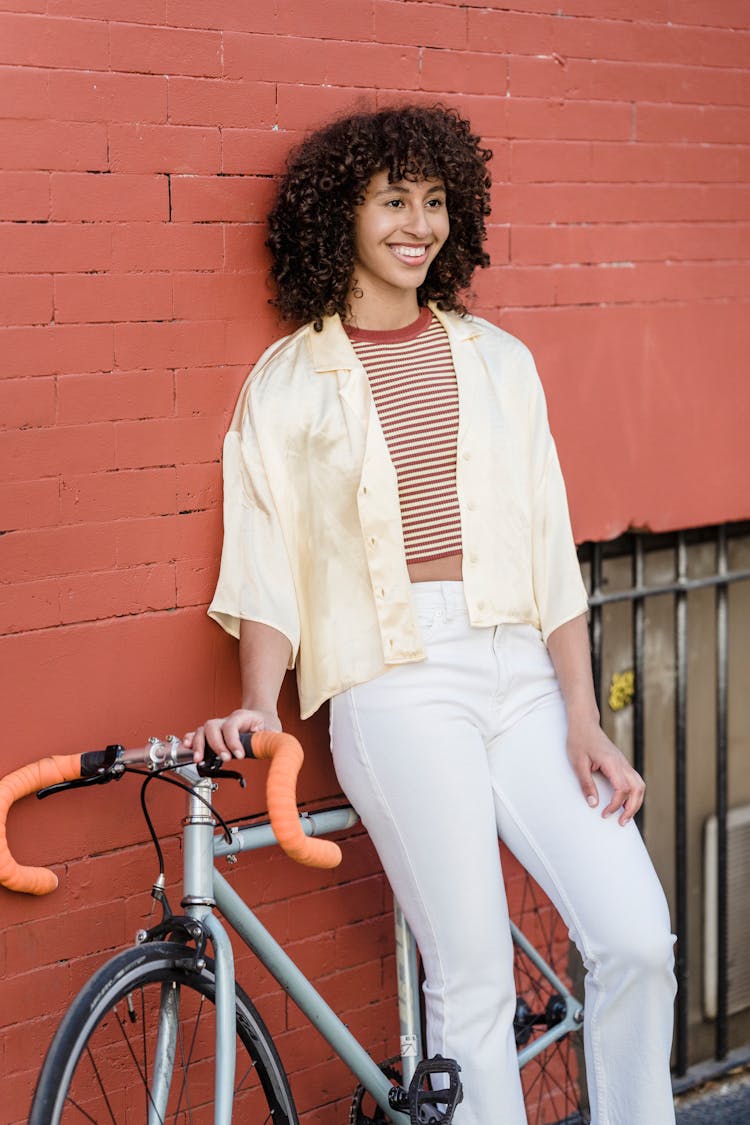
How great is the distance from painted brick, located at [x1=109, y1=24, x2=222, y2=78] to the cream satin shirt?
617mm

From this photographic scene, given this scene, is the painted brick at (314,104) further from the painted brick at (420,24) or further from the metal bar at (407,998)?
the metal bar at (407,998)

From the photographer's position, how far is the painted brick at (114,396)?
118 inches

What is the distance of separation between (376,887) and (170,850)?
0.63 m

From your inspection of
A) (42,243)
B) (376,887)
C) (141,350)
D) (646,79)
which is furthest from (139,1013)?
(646,79)

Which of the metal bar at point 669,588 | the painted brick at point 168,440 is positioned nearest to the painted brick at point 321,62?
the painted brick at point 168,440

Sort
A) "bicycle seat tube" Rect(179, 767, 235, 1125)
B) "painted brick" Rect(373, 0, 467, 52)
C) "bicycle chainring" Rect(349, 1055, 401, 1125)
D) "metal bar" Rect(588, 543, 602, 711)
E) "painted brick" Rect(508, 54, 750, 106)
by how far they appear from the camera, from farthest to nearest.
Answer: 1. "metal bar" Rect(588, 543, 602, 711)
2. "painted brick" Rect(508, 54, 750, 106)
3. "painted brick" Rect(373, 0, 467, 52)
4. "bicycle chainring" Rect(349, 1055, 401, 1125)
5. "bicycle seat tube" Rect(179, 767, 235, 1125)

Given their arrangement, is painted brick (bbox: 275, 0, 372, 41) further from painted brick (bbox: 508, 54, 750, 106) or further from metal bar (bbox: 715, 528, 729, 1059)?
metal bar (bbox: 715, 528, 729, 1059)

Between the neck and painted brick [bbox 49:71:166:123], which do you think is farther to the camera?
the neck

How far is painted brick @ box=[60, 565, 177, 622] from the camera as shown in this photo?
9.98ft

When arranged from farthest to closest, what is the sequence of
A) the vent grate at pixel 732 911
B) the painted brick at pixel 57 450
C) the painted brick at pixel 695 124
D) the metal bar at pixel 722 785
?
the vent grate at pixel 732 911, the metal bar at pixel 722 785, the painted brick at pixel 695 124, the painted brick at pixel 57 450

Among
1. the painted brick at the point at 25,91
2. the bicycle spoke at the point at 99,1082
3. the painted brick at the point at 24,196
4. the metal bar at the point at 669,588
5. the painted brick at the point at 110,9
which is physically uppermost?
the painted brick at the point at 110,9

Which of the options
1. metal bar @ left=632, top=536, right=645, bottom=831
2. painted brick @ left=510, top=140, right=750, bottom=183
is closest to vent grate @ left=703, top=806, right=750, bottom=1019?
metal bar @ left=632, top=536, right=645, bottom=831

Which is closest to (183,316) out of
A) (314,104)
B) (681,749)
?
(314,104)

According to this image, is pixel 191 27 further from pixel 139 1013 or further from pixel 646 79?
pixel 139 1013
